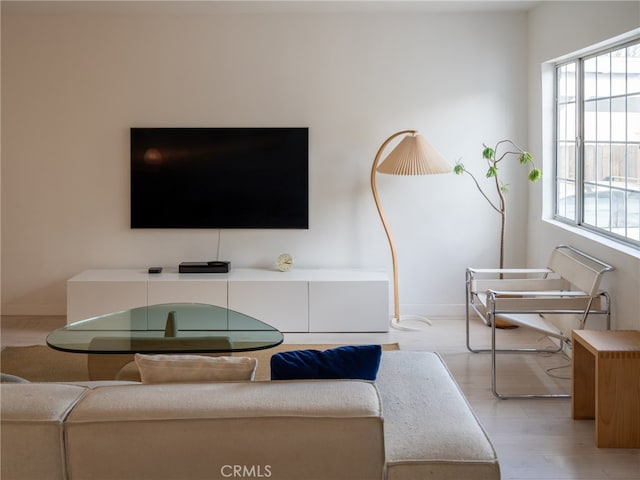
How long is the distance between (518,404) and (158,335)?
6.47 ft

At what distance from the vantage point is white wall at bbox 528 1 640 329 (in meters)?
4.14

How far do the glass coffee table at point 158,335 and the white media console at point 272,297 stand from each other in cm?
110

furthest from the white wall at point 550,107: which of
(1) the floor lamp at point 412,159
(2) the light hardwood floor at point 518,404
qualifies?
(1) the floor lamp at point 412,159

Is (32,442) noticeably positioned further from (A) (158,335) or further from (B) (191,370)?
(A) (158,335)

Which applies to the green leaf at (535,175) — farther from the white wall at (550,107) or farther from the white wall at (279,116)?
the white wall at (279,116)

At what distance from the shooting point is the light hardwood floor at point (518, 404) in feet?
11.0

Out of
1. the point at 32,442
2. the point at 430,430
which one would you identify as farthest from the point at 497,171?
the point at 32,442

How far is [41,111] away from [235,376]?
14.7 ft

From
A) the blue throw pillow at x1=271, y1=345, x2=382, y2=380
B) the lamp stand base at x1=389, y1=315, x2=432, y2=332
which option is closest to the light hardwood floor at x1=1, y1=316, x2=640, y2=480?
the lamp stand base at x1=389, y1=315, x2=432, y2=332

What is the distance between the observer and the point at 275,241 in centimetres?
626

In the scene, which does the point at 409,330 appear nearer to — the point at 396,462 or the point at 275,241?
the point at 275,241

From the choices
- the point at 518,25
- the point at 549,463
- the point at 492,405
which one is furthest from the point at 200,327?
the point at 518,25

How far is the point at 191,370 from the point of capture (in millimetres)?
2436

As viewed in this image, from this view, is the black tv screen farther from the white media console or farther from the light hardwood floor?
the light hardwood floor
